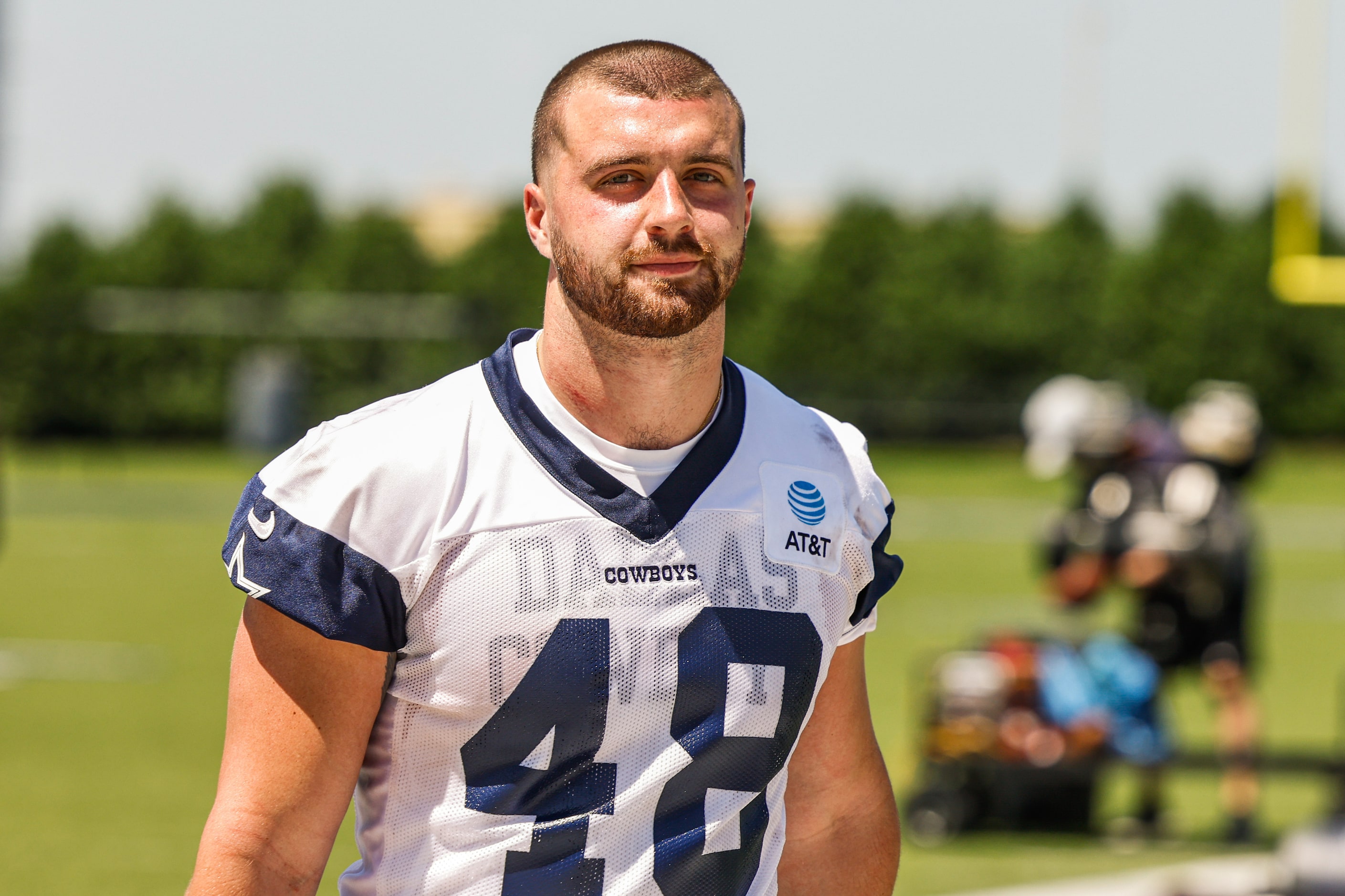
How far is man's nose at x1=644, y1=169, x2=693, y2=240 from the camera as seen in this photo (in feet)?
6.07

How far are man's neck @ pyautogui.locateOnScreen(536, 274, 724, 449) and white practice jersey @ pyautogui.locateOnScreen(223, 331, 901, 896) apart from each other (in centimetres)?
4

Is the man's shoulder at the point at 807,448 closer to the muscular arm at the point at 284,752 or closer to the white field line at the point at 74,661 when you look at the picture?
the muscular arm at the point at 284,752

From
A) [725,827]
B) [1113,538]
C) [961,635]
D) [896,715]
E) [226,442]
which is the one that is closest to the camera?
[725,827]

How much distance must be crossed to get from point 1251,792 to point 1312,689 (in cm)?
489

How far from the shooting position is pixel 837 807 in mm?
2176

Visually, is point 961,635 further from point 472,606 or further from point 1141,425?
point 472,606

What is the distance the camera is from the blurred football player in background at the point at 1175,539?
25.3ft

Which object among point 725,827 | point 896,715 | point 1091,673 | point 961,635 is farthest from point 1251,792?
point 961,635

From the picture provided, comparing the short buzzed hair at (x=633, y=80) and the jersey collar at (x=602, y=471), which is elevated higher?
the short buzzed hair at (x=633, y=80)

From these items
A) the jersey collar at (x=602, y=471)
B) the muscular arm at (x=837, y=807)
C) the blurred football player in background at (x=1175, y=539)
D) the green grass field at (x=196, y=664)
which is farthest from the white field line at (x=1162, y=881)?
the jersey collar at (x=602, y=471)

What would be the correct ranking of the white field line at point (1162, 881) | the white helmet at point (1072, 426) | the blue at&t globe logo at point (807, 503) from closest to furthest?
the blue at&t globe logo at point (807, 503), the white field line at point (1162, 881), the white helmet at point (1072, 426)

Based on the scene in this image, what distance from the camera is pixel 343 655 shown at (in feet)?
6.01

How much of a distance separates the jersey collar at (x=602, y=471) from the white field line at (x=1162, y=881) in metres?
4.15

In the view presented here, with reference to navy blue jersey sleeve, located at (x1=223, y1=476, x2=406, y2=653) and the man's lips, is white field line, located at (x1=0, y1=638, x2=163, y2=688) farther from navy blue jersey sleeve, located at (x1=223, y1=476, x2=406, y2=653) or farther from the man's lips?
the man's lips
